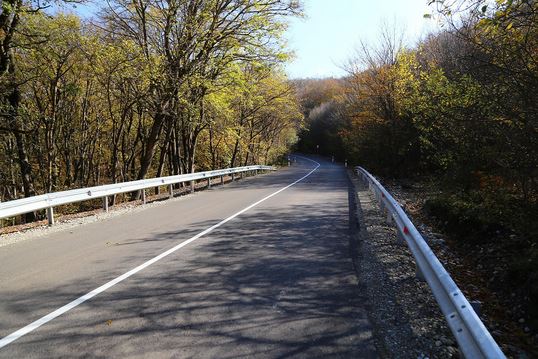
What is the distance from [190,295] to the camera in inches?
195

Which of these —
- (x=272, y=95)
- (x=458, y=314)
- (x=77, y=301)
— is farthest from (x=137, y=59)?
(x=272, y=95)

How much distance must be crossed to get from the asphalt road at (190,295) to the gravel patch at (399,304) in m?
0.19

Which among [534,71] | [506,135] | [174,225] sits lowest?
[174,225]

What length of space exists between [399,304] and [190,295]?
2.48 meters

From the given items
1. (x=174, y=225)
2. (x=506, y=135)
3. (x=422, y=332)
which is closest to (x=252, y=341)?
(x=422, y=332)

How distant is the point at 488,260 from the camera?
6988 millimetres

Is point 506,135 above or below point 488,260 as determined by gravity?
above

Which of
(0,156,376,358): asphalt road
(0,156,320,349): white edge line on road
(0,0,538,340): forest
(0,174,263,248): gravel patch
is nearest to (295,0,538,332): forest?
(0,0,538,340): forest

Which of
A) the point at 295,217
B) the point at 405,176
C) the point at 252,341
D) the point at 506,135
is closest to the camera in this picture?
the point at 252,341

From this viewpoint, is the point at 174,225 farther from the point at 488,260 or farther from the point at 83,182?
the point at 83,182

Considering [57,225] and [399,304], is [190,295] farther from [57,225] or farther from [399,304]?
[57,225]

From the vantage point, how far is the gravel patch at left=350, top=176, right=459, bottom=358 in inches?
148

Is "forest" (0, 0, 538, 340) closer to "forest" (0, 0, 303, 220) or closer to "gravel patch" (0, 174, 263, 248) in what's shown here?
"forest" (0, 0, 303, 220)

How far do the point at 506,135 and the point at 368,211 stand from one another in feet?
17.5
